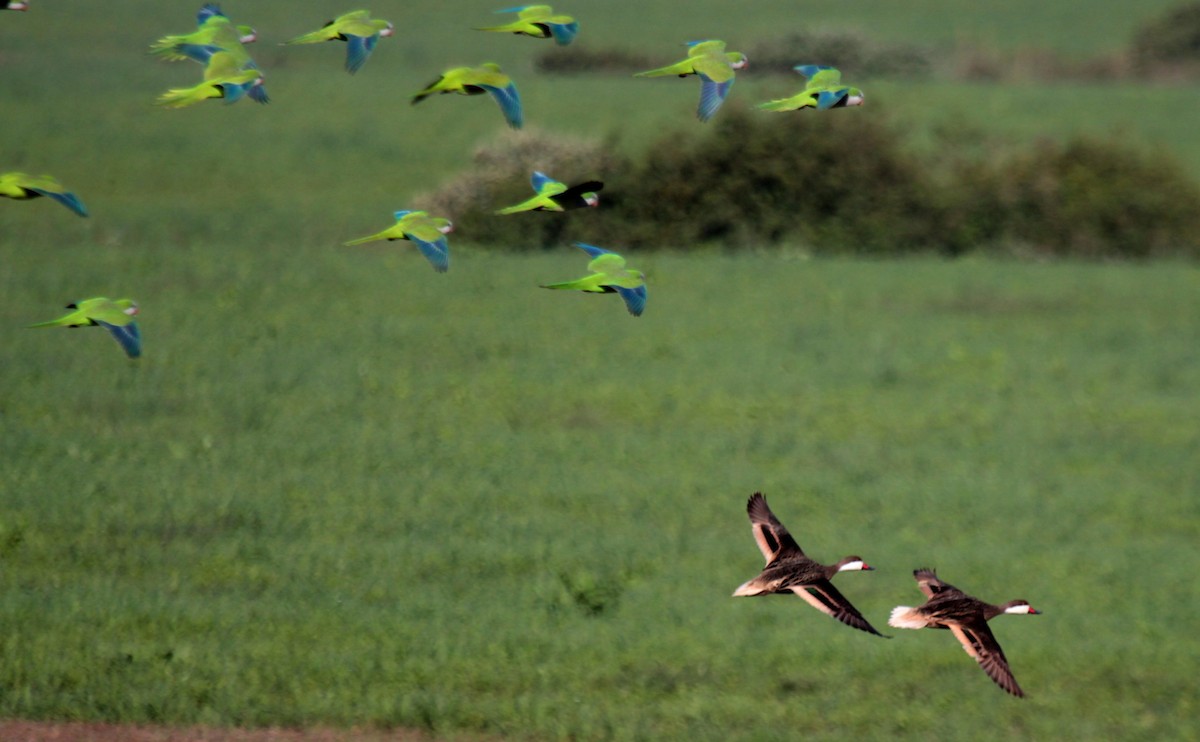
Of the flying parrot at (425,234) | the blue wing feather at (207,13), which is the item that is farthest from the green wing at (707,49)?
the blue wing feather at (207,13)

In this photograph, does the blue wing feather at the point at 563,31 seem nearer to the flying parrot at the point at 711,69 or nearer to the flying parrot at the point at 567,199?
the flying parrot at the point at 711,69

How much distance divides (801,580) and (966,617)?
411 millimetres

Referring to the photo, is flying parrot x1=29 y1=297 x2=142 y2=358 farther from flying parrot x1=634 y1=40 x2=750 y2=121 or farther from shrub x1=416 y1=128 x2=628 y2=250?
shrub x1=416 y1=128 x2=628 y2=250

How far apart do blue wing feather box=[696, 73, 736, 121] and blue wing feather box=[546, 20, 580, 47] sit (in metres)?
0.48

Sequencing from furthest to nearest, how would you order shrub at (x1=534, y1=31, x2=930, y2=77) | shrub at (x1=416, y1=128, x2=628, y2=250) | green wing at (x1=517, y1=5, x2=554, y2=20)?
shrub at (x1=534, y1=31, x2=930, y2=77) → shrub at (x1=416, y1=128, x2=628, y2=250) → green wing at (x1=517, y1=5, x2=554, y2=20)

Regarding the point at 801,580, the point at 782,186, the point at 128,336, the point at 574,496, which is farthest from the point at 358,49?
the point at 782,186

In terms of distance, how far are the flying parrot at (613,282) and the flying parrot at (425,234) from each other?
37cm

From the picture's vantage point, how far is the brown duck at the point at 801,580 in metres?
4.24

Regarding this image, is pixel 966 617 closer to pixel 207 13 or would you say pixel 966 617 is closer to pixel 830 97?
pixel 830 97

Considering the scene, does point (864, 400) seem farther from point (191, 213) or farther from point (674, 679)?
point (191, 213)

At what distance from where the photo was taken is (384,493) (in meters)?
18.9

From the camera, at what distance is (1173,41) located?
252 ft

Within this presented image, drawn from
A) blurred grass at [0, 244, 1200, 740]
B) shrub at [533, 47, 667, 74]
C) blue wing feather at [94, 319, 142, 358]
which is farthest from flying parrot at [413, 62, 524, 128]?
shrub at [533, 47, 667, 74]

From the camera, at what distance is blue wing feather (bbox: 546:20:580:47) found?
Result: 5676mm
